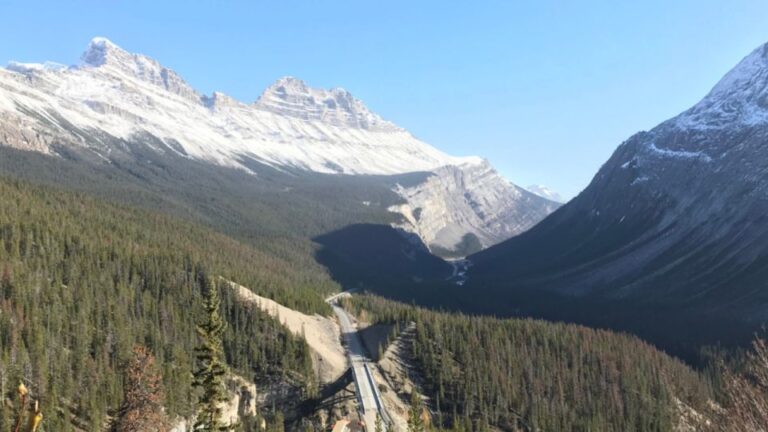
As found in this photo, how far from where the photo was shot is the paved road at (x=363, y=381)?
305 feet

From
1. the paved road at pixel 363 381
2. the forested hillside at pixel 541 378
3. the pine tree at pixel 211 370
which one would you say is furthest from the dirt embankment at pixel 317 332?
the pine tree at pixel 211 370

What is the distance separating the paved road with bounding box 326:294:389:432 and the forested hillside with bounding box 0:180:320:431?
10.3m

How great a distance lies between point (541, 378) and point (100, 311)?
91.2m

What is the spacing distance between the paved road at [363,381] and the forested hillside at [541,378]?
11469 millimetres

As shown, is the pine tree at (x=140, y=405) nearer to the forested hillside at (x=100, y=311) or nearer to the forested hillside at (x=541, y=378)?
the forested hillside at (x=100, y=311)

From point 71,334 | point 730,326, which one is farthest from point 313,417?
point 730,326

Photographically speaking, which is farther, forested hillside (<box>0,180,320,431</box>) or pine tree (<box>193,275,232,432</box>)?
forested hillside (<box>0,180,320,431</box>)

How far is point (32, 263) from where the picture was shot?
409 ft

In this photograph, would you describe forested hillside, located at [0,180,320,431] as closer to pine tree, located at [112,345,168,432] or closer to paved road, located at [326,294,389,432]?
paved road, located at [326,294,389,432]

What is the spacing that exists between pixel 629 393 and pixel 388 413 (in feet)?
207

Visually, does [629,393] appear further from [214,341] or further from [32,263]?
[32,263]

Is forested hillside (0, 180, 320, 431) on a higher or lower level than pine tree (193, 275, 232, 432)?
higher

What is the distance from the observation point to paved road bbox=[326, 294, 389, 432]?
3664 inches

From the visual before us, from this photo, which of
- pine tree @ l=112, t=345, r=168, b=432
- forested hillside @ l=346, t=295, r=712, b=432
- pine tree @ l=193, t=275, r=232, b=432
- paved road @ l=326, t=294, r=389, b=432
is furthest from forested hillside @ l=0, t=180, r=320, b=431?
pine tree @ l=193, t=275, r=232, b=432
